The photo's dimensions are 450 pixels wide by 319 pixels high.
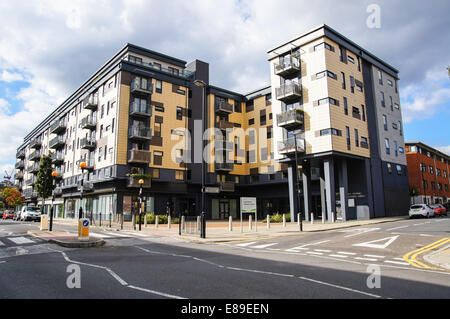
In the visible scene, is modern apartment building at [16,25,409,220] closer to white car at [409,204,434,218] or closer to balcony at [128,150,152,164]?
balcony at [128,150,152,164]

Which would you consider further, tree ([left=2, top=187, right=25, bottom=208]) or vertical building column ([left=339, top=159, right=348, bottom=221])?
tree ([left=2, top=187, right=25, bottom=208])

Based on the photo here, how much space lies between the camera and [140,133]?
126 ft

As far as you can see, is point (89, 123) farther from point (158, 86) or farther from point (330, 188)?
point (330, 188)

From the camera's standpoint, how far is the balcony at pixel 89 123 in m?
43.6

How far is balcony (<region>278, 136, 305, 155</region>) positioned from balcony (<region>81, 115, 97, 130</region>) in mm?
26233

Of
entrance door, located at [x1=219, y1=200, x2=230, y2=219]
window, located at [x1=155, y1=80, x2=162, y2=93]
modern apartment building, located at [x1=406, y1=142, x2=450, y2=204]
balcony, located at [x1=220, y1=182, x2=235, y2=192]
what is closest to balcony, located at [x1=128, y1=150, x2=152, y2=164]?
window, located at [x1=155, y1=80, x2=162, y2=93]

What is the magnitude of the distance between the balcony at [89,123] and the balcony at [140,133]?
8.39 meters

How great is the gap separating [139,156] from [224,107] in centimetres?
1594

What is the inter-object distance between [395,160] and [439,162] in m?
34.7

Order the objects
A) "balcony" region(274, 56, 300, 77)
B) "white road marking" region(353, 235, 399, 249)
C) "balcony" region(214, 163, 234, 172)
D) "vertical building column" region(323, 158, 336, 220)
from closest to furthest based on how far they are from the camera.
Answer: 1. "white road marking" region(353, 235, 399, 249)
2. "vertical building column" region(323, 158, 336, 220)
3. "balcony" region(274, 56, 300, 77)
4. "balcony" region(214, 163, 234, 172)

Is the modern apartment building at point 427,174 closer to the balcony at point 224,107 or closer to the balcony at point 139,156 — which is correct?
the balcony at point 224,107

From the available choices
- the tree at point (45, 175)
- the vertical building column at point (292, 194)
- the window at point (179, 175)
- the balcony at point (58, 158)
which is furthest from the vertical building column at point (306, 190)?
the balcony at point (58, 158)

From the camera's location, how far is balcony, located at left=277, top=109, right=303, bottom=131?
33156 mm
